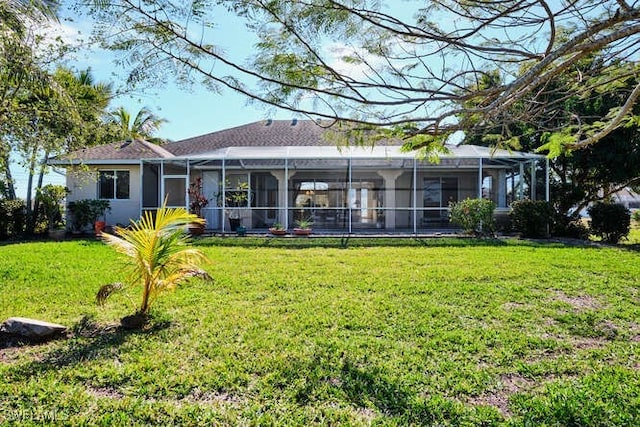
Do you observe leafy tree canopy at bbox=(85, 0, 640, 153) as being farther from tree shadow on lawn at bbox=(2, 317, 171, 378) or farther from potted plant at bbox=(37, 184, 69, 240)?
potted plant at bbox=(37, 184, 69, 240)

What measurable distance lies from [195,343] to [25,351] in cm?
176

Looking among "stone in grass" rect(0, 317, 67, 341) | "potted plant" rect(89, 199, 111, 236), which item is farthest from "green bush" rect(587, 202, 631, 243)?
"potted plant" rect(89, 199, 111, 236)

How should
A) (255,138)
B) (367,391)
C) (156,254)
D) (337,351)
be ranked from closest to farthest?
(367,391)
(337,351)
(156,254)
(255,138)

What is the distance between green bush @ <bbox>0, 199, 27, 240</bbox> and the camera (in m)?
14.9

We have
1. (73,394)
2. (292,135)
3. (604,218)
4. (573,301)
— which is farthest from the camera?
(292,135)

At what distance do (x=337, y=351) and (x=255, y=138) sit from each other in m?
17.9

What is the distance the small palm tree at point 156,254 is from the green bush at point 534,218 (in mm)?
12795

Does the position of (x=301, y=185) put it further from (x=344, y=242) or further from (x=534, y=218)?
(x=534, y=218)

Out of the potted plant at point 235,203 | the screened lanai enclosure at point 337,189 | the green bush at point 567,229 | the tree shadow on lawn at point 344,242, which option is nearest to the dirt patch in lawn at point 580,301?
the tree shadow on lawn at point 344,242

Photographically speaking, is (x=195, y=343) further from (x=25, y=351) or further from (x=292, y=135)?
(x=292, y=135)

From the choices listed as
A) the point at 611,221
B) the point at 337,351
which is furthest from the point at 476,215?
the point at 337,351

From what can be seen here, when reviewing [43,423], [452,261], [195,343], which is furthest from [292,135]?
[43,423]

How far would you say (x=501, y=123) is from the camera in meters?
4.78

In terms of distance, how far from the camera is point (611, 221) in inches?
575
